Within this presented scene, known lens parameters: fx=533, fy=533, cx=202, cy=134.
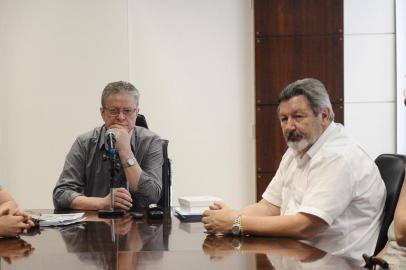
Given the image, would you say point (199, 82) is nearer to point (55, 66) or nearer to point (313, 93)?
point (55, 66)

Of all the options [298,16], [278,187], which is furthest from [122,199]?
[298,16]

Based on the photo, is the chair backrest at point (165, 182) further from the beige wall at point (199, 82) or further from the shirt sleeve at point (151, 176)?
the beige wall at point (199, 82)

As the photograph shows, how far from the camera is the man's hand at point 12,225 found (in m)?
2.13

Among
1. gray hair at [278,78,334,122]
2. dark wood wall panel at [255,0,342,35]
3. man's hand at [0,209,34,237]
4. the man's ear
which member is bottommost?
man's hand at [0,209,34,237]

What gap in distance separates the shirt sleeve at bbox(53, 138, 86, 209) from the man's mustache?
4.22 ft

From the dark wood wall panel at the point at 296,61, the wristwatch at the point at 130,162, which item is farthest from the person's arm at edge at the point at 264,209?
the dark wood wall panel at the point at 296,61

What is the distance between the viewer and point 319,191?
7.33 feet

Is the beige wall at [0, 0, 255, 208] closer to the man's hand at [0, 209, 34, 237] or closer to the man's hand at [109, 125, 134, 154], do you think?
the man's hand at [109, 125, 134, 154]

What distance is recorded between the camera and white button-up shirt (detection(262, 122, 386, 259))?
223 cm

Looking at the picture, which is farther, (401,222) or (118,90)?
(118,90)

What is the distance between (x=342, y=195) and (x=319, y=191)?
0.33ft

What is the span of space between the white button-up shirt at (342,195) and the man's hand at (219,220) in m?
0.30

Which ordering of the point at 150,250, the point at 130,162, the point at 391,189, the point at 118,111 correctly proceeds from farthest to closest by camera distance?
the point at 118,111, the point at 130,162, the point at 391,189, the point at 150,250

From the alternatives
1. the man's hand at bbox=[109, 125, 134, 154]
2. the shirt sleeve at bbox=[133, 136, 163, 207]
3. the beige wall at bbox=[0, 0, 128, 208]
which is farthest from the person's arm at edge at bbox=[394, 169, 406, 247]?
the beige wall at bbox=[0, 0, 128, 208]
